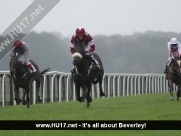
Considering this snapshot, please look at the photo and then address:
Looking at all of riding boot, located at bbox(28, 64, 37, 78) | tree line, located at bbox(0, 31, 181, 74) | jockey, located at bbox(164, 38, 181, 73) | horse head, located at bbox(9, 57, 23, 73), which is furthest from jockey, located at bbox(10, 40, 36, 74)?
tree line, located at bbox(0, 31, 181, 74)

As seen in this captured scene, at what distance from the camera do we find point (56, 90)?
68.8ft

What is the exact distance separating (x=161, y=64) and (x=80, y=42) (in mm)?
38585

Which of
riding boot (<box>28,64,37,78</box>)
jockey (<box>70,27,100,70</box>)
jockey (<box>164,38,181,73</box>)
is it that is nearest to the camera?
jockey (<box>70,27,100,70</box>)

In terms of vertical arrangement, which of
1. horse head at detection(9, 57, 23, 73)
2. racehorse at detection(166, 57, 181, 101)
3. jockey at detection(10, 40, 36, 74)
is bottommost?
racehorse at detection(166, 57, 181, 101)

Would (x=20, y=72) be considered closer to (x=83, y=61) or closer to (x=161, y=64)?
(x=83, y=61)

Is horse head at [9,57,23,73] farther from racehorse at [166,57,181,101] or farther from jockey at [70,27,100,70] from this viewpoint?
racehorse at [166,57,181,101]

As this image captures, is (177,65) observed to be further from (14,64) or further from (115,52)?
(115,52)

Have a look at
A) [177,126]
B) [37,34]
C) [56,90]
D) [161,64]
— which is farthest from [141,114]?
[161,64]

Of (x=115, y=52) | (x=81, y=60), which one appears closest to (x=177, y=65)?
(x=81, y=60)

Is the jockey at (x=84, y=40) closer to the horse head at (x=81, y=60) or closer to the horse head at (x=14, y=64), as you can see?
the horse head at (x=81, y=60)

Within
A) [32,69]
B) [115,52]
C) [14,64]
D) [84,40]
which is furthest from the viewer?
[115,52]

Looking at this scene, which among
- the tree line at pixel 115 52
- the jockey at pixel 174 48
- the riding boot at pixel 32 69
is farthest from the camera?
the tree line at pixel 115 52

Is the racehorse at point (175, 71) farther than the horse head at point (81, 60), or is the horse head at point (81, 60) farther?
the racehorse at point (175, 71)

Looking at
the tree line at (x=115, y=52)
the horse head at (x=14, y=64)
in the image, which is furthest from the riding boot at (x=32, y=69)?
the tree line at (x=115, y=52)
